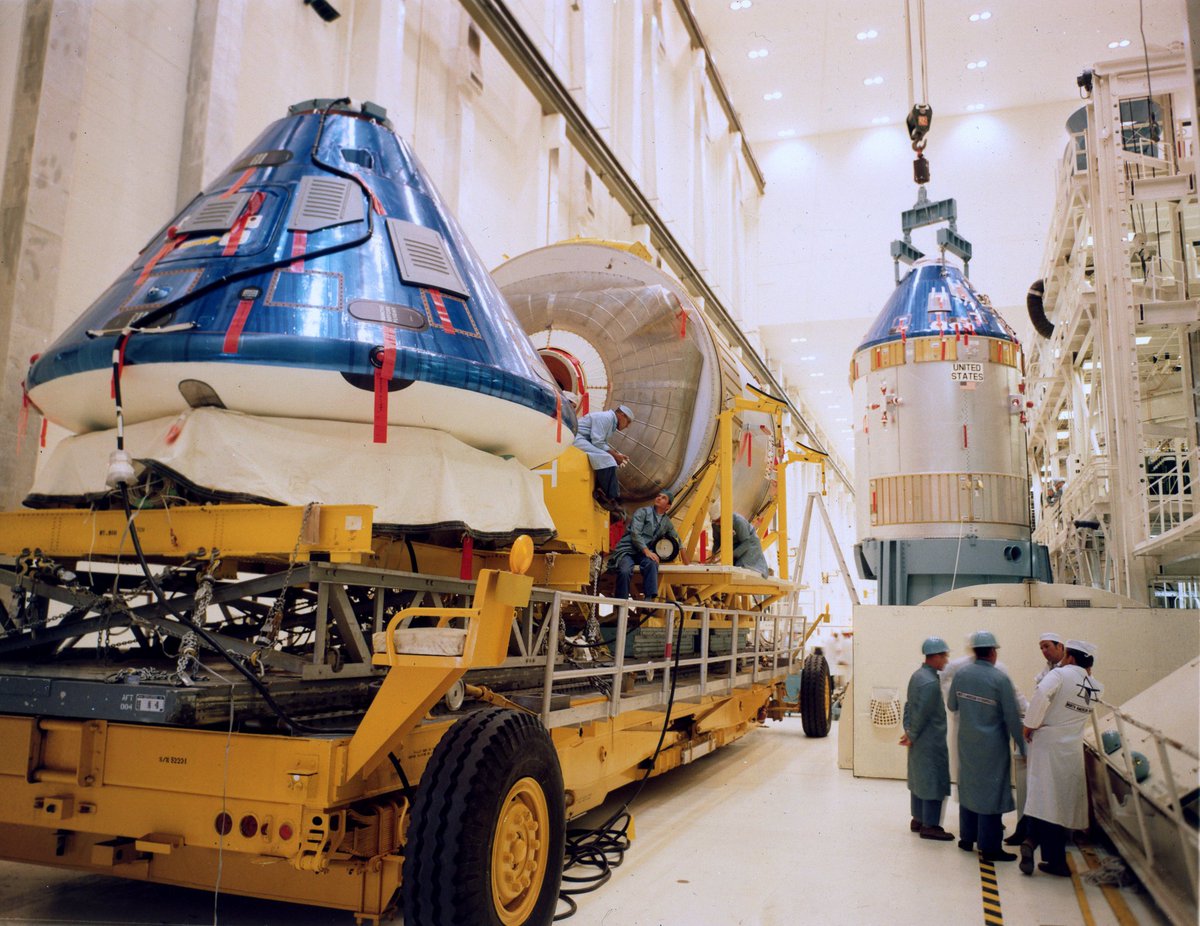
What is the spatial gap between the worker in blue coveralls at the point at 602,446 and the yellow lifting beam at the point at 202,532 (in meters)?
3.33

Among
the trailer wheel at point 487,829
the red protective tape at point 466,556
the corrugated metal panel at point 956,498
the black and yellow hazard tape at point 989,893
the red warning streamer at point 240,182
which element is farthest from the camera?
the corrugated metal panel at point 956,498

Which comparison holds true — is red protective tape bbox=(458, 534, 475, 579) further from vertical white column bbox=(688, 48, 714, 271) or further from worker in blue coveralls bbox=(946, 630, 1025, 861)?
vertical white column bbox=(688, 48, 714, 271)

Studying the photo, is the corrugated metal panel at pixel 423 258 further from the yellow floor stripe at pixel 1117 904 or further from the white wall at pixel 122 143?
the yellow floor stripe at pixel 1117 904

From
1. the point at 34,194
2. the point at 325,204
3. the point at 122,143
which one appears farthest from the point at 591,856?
the point at 122,143

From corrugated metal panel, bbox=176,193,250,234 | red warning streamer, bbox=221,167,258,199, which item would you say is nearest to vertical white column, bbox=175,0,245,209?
red warning streamer, bbox=221,167,258,199

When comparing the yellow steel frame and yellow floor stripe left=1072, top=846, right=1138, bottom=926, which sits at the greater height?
the yellow steel frame

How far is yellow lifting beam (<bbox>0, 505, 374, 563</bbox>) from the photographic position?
397 cm

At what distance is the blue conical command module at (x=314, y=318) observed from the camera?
444 centimetres

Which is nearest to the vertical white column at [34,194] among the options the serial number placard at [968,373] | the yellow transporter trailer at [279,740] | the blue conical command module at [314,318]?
the blue conical command module at [314,318]

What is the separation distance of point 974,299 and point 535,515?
11600 mm

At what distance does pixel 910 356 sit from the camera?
1415 cm

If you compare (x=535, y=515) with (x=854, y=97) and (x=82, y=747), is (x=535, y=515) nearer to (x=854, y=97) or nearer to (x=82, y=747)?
(x=82, y=747)

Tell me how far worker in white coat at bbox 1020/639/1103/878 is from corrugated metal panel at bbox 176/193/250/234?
581 cm

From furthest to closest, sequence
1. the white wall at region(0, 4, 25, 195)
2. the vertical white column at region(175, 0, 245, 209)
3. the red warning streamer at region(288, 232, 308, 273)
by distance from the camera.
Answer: the vertical white column at region(175, 0, 245, 209), the white wall at region(0, 4, 25, 195), the red warning streamer at region(288, 232, 308, 273)
